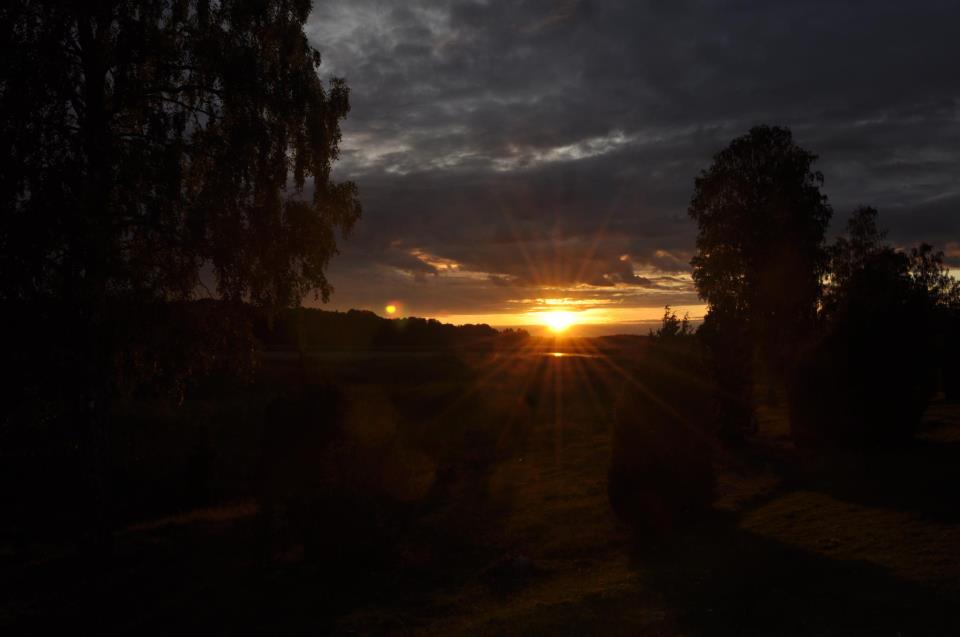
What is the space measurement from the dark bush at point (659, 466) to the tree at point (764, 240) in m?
22.3

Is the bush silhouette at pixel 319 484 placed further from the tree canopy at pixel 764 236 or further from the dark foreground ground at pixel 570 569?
the tree canopy at pixel 764 236

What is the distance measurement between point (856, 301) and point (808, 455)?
Answer: 16.3 feet

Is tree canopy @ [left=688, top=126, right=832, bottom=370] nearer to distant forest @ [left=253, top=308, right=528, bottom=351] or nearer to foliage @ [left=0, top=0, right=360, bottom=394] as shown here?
foliage @ [left=0, top=0, right=360, bottom=394]

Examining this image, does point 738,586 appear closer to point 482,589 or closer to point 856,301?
point 482,589

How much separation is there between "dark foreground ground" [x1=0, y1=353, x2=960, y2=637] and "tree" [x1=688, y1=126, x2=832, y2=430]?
15.2m

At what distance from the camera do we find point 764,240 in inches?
1479

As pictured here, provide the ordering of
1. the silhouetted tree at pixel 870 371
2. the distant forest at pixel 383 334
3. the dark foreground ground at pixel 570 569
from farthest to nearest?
the distant forest at pixel 383 334
the silhouetted tree at pixel 870 371
the dark foreground ground at pixel 570 569

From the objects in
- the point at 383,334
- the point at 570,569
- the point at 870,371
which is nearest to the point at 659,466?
the point at 570,569

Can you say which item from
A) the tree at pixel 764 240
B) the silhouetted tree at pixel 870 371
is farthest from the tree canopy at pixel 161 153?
the tree at pixel 764 240

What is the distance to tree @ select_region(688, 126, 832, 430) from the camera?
37.2 metres

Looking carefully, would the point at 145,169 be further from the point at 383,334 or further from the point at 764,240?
the point at 383,334

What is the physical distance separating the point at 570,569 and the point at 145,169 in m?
11.8

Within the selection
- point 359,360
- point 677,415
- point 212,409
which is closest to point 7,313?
point 677,415

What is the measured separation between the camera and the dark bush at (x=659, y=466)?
15.1 m
